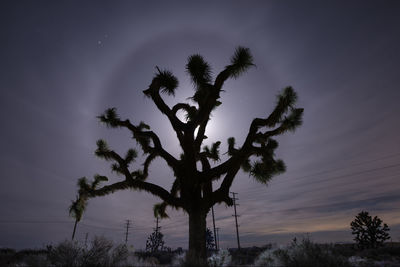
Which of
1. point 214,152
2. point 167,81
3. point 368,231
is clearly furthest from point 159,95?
point 368,231

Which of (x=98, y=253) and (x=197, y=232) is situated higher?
(x=197, y=232)

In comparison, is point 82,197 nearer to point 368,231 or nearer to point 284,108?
point 284,108

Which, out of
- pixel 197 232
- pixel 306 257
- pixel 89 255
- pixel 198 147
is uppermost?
pixel 198 147

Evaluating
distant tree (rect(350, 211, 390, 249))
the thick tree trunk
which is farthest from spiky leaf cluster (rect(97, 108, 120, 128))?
distant tree (rect(350, 211, 390, 249))

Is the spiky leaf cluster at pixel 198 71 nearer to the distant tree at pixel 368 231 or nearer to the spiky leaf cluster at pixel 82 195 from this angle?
the spiky leaf cluster at pixel 82 195

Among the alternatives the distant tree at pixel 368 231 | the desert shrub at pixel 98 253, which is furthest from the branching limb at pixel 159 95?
the distant tree at pixel 368 231

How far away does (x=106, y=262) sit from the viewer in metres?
4.89

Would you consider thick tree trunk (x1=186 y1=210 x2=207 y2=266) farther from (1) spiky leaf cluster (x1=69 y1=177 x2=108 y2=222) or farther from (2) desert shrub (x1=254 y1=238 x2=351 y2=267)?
(1) spiky leaf cluster (x1=69 y1=177 x2=108 y2=222)

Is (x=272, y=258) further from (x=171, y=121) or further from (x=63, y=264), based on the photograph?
(x=171, y=121)

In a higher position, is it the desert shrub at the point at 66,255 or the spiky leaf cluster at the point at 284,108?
the spiky leaf cluster at the point at 284,108

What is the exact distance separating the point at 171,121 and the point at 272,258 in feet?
21.1

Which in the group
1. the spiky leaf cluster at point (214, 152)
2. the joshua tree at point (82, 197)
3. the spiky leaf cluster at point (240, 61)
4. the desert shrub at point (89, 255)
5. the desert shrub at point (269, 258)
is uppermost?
the spiky leaf cluster at point (240, 61)

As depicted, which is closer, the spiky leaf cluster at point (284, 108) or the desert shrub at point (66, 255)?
the desert shrub at point (66, 255)

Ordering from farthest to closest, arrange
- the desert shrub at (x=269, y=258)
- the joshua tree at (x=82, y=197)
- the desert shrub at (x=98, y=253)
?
the joshua tree at (x=82, y=197) → the desert shrub at (x=269, y=258) → the desert shrub at (x=98, y=253)
